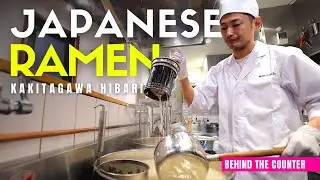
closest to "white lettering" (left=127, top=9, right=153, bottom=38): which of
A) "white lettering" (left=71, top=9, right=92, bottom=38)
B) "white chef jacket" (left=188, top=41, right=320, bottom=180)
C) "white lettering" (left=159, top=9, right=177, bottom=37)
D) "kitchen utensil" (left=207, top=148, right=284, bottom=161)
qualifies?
"white lettering" (left=159, top=9, right=177, bottom=37)

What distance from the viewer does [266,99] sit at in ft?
3.02

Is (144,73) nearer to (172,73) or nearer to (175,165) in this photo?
(172,73)

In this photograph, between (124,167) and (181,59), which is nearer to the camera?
(124,167)

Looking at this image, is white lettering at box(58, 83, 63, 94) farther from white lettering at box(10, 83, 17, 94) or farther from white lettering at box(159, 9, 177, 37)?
white lettering at box(159, 9, 177, 37)

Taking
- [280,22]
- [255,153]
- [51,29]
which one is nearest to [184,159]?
[255,153]

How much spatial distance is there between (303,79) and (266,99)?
155mm

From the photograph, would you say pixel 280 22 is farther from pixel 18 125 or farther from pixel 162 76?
pixel 18 125

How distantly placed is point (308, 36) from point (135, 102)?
71.1 inches

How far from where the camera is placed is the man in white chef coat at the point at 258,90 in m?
0.84

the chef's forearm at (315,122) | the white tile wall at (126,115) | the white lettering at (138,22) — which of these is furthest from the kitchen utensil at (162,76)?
the white tile wall at (126,115)

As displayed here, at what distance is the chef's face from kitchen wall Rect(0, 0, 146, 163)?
69 centimetres

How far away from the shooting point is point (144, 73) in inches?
79.0

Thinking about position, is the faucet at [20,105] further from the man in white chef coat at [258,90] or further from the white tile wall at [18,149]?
the man in white chef coat at [258,90]

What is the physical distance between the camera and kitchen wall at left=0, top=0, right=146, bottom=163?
0.58 m
